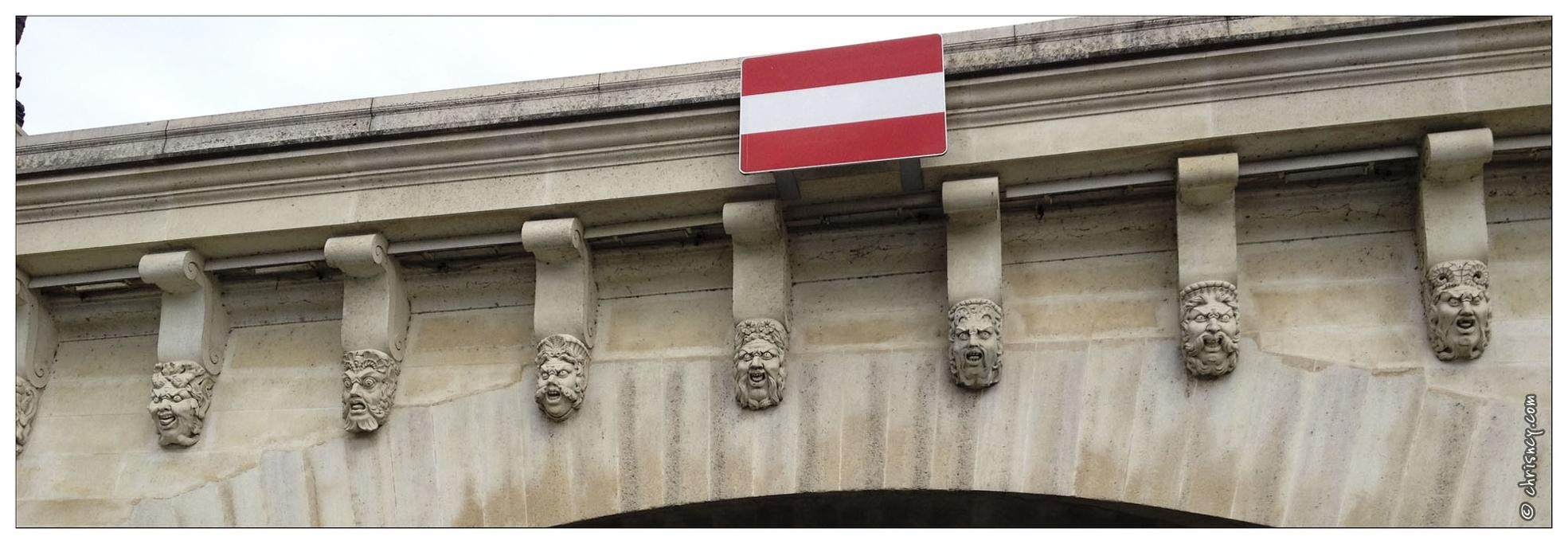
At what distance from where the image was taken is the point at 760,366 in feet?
17.4

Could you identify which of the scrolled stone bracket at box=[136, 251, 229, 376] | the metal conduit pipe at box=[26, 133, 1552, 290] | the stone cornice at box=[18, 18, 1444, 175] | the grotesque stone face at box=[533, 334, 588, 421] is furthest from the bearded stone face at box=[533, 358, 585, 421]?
the scrolled stone bracket at box=[136, 251, 229, 376]

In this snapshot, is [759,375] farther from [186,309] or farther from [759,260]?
[186,309]

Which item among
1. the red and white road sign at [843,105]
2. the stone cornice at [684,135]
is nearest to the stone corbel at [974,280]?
the stone cornice at [684,135]

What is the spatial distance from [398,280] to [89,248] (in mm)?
1451

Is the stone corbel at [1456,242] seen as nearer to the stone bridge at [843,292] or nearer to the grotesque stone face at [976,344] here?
the stone bridge at [843,292]

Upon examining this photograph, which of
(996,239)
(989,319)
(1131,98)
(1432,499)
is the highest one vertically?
(1131,98)

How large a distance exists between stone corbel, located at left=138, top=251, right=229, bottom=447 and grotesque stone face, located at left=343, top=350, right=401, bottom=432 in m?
0.75

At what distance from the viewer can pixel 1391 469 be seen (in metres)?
4.71

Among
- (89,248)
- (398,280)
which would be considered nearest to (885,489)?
(398,280)

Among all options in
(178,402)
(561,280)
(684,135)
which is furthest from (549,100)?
(178,402)

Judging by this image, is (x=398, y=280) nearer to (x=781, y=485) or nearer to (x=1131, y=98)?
(x=781, y=485)

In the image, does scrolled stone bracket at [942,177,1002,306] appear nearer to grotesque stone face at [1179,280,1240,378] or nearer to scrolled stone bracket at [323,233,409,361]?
grotesque stone face at [1179,280,1240,378]

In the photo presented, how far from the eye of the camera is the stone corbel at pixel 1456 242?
4.79 metres

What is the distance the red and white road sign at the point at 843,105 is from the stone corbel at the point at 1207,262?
1026 mm
